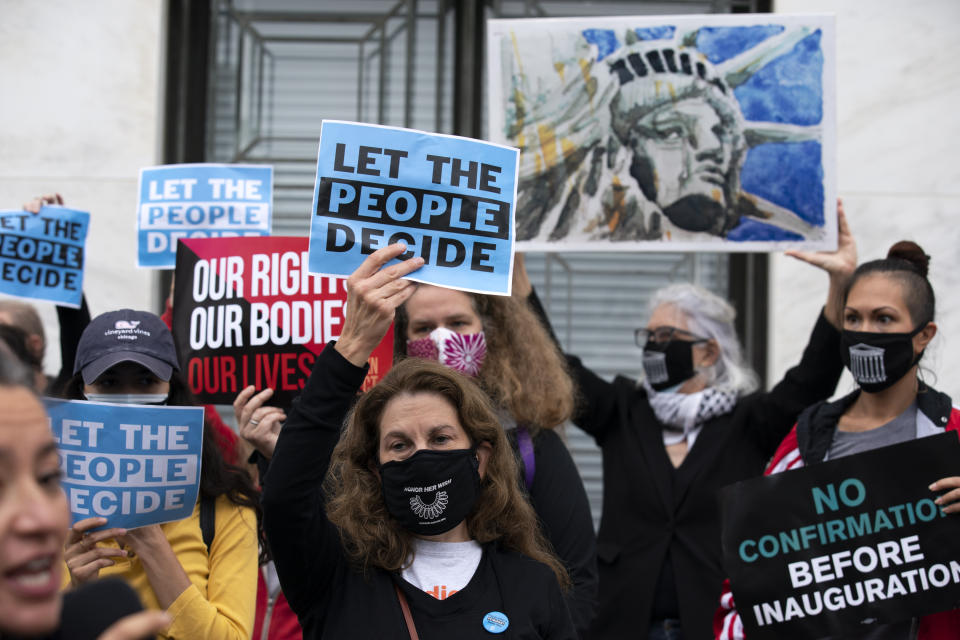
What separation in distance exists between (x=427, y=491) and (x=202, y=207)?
2.44 metres

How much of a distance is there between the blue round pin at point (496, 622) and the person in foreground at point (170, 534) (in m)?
0.84

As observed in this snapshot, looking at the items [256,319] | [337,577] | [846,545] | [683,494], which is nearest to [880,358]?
[846,545]

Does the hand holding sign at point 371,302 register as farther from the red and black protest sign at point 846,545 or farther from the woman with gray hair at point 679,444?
the woman with gray hair at point 679,444

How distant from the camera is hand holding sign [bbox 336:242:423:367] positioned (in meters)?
2.56

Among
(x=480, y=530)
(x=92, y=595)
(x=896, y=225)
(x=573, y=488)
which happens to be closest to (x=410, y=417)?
(x=480, y=530)

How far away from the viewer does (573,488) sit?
3393mm

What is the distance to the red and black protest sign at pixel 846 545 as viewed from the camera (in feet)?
10.9

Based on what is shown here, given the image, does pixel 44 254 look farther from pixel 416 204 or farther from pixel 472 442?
pixel 472 442

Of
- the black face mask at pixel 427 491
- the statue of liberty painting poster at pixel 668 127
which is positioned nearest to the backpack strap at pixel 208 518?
the black face mask at pixel 427 491

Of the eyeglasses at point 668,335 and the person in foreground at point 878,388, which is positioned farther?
the eyeglasses at point 668,335

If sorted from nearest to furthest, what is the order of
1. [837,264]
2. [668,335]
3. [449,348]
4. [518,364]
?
[449,348] → [518,364] → [837,264] → [668,335]

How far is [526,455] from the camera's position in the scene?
3.40 meters

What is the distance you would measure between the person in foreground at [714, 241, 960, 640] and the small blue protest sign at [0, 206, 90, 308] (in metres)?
2.74

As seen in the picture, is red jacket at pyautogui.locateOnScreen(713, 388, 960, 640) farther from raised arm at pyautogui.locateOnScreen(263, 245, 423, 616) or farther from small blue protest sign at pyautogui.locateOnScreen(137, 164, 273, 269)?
small blue protest sign at pyautogui.locateOnScreen(137, 164, 273, 269)
